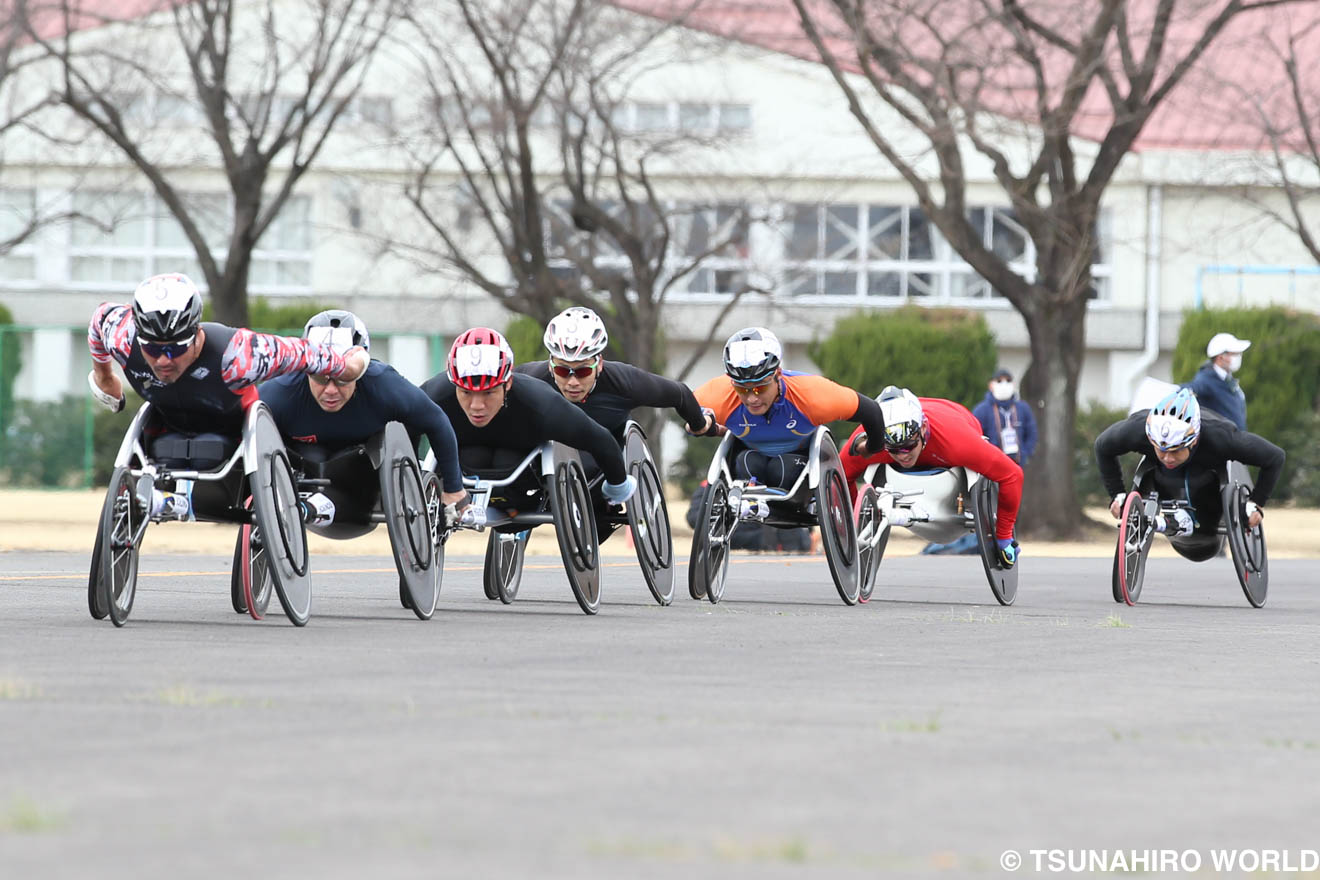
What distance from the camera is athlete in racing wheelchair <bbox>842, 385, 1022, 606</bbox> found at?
14.9 meters

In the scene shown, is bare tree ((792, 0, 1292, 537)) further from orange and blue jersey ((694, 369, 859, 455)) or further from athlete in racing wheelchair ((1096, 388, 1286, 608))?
orange and blue jersey ((694, 369, 859, 455))

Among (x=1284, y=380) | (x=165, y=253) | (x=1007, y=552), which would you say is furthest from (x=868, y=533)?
(x=165, y=253)

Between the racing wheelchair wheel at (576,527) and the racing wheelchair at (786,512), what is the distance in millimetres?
1359

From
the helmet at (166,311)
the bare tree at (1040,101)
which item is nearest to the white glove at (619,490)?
the helmet at (166,311)

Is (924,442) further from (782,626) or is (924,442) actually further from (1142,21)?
(1142,21)

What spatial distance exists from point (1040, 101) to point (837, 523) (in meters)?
13.6

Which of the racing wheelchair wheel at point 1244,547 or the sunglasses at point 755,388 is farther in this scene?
the racing wheelchair wheel at point 1244,547

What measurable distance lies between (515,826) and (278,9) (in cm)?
4143

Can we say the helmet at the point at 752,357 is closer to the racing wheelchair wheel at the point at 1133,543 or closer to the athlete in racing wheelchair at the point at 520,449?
the athlete in racing wheelchair at the point at 520,449

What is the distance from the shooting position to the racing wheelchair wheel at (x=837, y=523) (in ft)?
44.8

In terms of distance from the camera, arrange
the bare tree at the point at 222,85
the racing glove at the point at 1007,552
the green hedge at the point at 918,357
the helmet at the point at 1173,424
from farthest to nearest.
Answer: the green hedge at the point at 918,357
the bare tree at the point at 222,85
the helmet at the point at 1173,424
the racing glove at the point at 1007,552

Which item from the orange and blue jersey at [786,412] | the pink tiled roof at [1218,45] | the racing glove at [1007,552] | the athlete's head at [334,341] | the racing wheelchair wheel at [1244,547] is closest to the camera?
the athlete's head at [334,341]

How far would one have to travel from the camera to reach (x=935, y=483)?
15516mm

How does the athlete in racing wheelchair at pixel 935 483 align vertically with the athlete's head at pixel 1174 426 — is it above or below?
below
